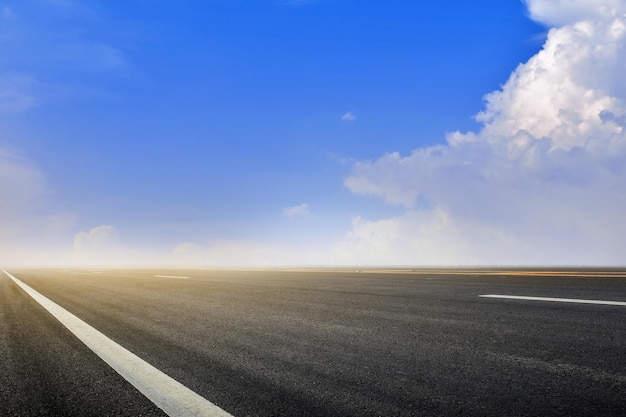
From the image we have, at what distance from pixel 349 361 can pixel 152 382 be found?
1331 millimetres

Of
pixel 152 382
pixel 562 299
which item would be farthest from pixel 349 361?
pixel 562 299

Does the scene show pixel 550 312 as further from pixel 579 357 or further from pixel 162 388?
pixel 162 388

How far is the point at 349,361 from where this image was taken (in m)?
2.86

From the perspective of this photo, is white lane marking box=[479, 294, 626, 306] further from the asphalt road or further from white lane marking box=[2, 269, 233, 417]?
white lane marking box=[2, 269, 233, 417]

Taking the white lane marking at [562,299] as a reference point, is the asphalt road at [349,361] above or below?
below

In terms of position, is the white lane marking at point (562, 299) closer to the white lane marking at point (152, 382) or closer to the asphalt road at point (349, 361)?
the asphalt road at point (349, 361)

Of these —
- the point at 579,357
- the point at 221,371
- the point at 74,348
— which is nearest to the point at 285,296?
the point at 74,348

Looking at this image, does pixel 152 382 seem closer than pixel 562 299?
Yes

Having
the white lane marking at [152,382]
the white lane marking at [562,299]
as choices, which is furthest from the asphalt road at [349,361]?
the white lane marking at [562,299]

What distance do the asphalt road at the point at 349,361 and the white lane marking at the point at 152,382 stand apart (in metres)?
0.06

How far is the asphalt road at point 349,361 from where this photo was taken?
2.05 metres

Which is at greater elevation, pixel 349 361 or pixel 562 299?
pixel 562 299

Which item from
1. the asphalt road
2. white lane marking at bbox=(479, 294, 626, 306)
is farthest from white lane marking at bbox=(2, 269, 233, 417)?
white lane marking at bbox=(479, 294, 626, 306)

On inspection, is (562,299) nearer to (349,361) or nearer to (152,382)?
(349,361)
